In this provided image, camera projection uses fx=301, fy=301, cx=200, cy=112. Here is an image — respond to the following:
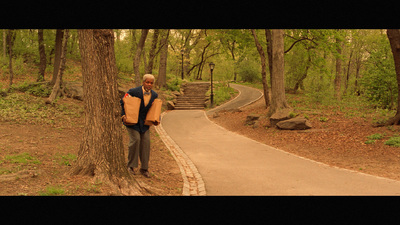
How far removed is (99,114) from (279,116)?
34.4ft

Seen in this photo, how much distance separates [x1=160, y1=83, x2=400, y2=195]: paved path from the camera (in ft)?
19.2

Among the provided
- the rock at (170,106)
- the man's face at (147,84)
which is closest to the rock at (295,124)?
the man's face at (147,84)

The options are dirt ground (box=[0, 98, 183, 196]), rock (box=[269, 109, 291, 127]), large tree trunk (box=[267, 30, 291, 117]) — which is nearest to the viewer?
dirt ground (box=[0, 98, 183, 196])

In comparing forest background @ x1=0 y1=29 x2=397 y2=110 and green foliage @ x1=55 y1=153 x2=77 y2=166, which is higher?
forest background @ x1=0 y1=29 x2=397 y2=110

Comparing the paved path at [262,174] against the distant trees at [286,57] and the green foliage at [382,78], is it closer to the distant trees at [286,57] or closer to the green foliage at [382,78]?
the distant trees at [286,57]

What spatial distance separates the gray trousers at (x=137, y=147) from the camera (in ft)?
20.2

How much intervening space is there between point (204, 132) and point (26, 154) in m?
8.89

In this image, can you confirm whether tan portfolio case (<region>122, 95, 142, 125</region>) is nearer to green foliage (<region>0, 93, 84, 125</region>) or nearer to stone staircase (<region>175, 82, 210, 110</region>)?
green foliage (<region>0, 93, 84, 125</region>)

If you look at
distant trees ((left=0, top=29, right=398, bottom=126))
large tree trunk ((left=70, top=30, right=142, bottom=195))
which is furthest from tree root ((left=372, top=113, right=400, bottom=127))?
large tree trunk ((left=70, top=30, right=142, bottom=195))

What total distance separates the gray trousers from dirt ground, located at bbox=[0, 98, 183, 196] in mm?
340

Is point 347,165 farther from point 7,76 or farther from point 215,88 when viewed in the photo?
point 215,88

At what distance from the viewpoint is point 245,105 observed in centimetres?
2428

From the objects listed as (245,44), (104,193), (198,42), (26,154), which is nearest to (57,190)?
(104,193)

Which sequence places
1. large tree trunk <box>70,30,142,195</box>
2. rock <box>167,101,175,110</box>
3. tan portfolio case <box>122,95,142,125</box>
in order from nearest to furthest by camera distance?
1. large tree trunk <box>70,30,142,195</box>
2. tan portfolio case <box>122,95,142,125</box>
3. rock <box>167,101,175,110</box>
